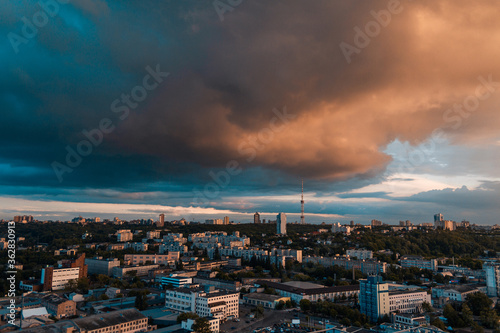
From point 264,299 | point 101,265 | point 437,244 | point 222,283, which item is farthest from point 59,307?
point 437,244

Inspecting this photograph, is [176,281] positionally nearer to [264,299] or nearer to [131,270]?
[264,299]

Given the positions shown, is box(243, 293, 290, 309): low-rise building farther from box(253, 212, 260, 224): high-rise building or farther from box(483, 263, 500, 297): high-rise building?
box(253, 212, 260, 224): high-rise building

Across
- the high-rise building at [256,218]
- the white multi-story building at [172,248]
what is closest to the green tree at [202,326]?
the white multi-story building at [172,248]

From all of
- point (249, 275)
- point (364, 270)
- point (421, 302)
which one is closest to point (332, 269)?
point (364, 270)

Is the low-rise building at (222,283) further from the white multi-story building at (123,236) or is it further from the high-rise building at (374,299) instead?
the white multi-story building at (123,236)

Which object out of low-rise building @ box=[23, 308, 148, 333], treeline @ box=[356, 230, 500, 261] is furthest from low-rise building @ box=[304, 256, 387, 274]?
low-rise building @ box=[23, 308, 148, 333]
